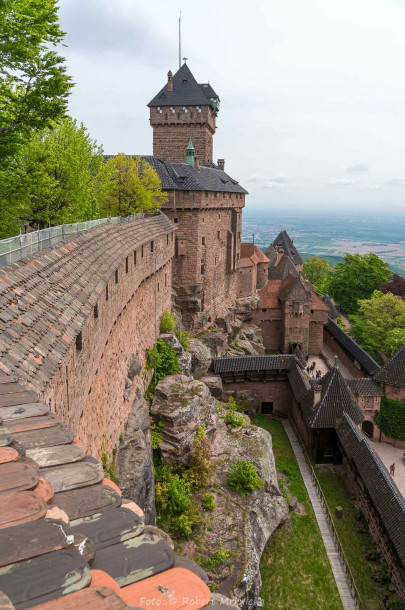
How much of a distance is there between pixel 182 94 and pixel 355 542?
110 feet

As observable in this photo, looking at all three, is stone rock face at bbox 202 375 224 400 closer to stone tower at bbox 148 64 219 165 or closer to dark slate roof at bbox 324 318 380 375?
dark slate roof at bbox 324 318 380 375

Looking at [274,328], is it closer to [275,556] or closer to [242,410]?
[242,410]

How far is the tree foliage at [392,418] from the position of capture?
89.2ft

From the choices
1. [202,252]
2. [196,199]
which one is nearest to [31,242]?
[196,199]

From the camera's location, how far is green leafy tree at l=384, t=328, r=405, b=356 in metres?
37.2

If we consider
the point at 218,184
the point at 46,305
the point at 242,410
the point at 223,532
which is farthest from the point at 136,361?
the point at 218,184

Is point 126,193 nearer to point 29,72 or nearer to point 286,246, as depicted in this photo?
point 29,72

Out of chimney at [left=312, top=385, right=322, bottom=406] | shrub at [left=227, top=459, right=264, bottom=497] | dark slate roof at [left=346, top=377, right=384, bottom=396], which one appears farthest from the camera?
dark slate roof at [left=346, top=377, right=384, bottom=396]

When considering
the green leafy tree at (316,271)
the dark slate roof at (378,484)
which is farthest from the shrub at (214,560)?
the green leafy tree at (316,271)

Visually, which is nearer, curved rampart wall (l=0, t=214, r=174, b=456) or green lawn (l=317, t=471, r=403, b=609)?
curved rampart wall (l=0, t=214, r=174, b=456)

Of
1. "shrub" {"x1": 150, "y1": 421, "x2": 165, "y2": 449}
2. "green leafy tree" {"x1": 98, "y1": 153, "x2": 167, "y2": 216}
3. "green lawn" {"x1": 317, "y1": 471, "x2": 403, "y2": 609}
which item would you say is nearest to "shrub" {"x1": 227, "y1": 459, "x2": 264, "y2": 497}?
"shrub" {"x1": 150, "y1": 421, "x2": 165, "y2": 449}

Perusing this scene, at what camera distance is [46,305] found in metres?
6.43

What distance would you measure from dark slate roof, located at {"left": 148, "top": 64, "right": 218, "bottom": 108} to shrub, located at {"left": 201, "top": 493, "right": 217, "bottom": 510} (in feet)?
99.3

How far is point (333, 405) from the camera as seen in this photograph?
2600 centimetres
